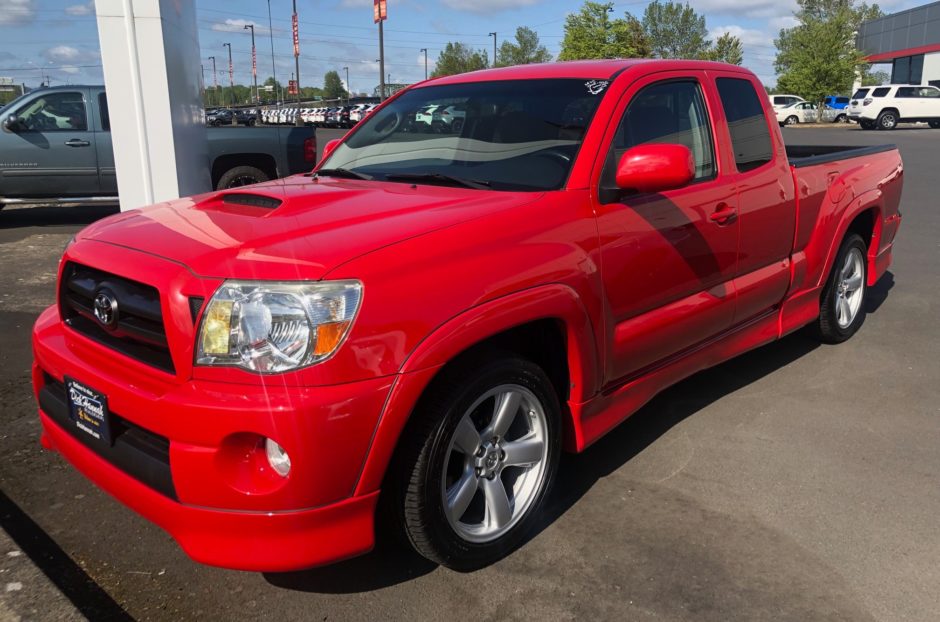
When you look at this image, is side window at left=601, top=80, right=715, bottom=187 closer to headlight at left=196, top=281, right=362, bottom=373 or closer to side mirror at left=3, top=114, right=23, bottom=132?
headlight at left=196, top=281, right=362, bottom=373

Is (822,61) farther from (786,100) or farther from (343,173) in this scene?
(343,173)

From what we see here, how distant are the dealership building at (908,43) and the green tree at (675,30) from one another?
69.0ft

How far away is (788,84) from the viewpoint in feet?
163

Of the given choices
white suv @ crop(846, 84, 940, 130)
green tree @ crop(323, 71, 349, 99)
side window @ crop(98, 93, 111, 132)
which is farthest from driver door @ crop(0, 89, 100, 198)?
green tree @ crop(323, 71, 349, 99)

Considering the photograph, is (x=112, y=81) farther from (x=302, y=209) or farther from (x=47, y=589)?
(x=47, y=589)

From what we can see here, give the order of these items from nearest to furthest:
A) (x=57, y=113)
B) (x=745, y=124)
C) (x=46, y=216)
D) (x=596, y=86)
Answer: (x=596, y=86)
(x=745, y=124)
(x=57, y=113)
(x=46, y=216)

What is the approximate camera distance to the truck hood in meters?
2.23

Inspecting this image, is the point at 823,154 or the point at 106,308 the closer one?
the point at 106,308

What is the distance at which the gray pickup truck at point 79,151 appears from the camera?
10.1 m

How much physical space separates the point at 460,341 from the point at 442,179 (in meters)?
1.05

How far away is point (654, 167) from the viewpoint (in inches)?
113

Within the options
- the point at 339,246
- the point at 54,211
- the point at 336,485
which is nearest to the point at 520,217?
A: the point at 339,246

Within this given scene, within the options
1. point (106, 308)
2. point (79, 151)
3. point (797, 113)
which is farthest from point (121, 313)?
point (797, 113)

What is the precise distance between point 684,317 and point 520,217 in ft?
3.78
